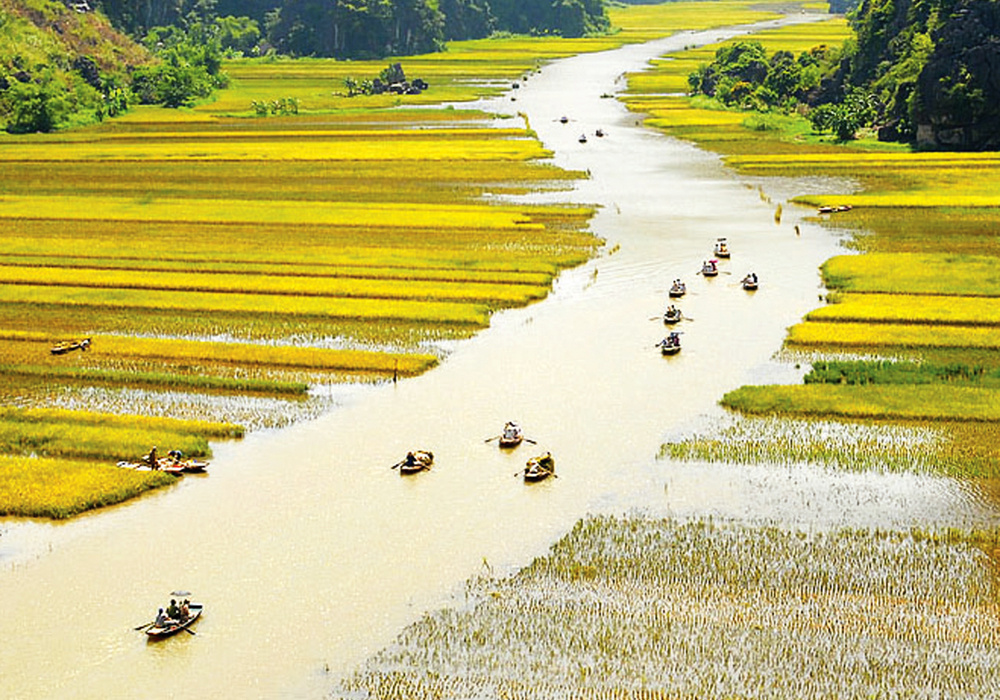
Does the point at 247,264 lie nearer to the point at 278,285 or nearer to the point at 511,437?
the point at 278,285

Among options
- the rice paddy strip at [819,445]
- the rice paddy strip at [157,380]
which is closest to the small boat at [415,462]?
the rice paddy strip at [819,445]

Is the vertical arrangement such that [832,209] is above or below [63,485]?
above

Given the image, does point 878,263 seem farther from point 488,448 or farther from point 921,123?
point 921,123

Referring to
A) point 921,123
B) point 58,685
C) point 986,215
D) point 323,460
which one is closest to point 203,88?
point 921,123

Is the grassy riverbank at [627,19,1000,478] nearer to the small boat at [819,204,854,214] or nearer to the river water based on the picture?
the small boat at [819,204,854,214]

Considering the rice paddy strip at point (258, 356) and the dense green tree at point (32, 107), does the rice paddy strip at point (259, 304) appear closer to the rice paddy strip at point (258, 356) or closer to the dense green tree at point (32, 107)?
the rice paddy strip at point (258, 356)

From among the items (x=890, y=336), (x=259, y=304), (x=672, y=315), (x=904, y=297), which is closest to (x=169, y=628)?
(x=672, y=315)
